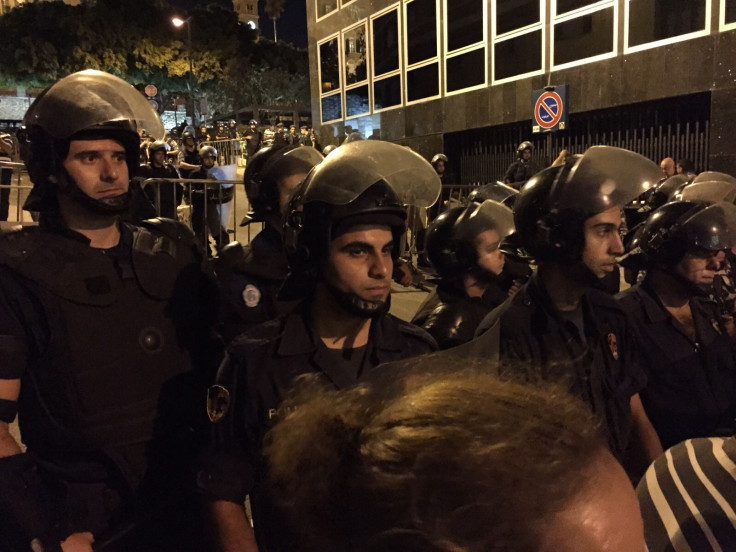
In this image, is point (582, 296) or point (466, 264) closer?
point (582, 296)

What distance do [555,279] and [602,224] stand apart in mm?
269

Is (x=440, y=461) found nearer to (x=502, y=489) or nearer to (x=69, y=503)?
(x=502, y=489)

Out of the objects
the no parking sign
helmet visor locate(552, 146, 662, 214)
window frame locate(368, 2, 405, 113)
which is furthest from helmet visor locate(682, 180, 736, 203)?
window frame locate(368, 2, 405, 113)

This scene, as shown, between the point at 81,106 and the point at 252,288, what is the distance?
102 cm

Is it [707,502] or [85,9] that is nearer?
[707,502]

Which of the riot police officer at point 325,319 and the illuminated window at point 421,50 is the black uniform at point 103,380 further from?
the illuminated window at point 421,50

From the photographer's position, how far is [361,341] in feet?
6.17

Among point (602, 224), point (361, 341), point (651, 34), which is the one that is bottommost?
point (361, 341)

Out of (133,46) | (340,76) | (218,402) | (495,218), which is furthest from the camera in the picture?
(133,46)

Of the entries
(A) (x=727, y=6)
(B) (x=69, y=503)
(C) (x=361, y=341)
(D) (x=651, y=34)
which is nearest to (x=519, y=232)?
(C) (x=361, y=341)

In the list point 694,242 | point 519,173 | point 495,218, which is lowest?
point 694,242

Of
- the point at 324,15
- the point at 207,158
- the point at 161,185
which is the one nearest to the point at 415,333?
the point at 161,185

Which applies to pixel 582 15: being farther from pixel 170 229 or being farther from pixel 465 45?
pixel 170 229

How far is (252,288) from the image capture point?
2.77m
